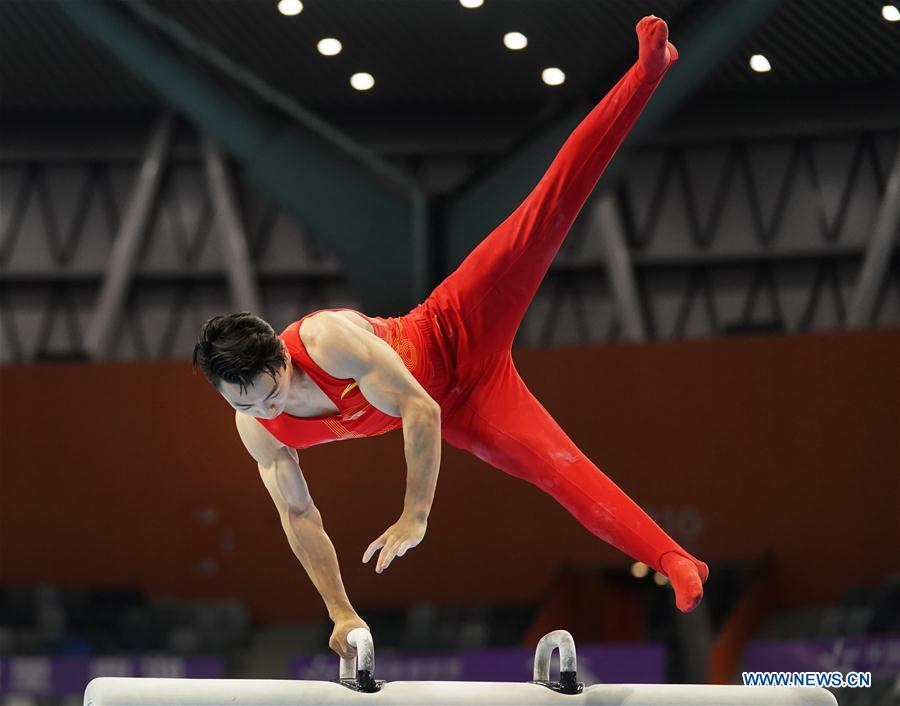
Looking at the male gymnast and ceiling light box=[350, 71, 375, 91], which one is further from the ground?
ceiling light box=[350, 71, 375, 91]

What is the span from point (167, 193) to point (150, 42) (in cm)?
367

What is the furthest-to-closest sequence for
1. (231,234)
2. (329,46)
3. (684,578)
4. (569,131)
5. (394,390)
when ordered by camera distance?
1. (231,234)
2. (329,46)
3. (569,131)
4. (684,578)
5. (394,390)

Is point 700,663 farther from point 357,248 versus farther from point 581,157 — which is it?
point 581,157

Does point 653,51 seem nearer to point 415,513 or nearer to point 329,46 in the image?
point 415,513

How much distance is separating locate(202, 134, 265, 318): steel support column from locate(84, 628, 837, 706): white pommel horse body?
9410 millimetres

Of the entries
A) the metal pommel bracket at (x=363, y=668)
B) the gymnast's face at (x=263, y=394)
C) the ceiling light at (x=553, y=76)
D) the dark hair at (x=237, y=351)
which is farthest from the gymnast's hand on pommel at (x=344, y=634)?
the ceiling light at (x=553, y=76)

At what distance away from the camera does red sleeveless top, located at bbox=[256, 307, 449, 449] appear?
11.1ft

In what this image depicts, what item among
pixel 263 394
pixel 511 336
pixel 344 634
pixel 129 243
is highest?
pixel 129 243

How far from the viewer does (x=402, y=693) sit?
10.2ft

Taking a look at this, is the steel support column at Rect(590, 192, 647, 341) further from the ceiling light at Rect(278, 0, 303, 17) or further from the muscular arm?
the muscular arm

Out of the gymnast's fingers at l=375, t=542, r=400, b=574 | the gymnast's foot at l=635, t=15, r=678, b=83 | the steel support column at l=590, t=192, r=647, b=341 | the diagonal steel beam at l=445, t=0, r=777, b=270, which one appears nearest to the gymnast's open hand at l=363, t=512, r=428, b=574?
the gymnast's fingers at l=375, t=542, r=400, b=574

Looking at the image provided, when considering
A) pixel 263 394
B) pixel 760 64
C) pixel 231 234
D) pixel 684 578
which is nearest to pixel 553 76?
pixel 760 64

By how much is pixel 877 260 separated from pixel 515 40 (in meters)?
4.09

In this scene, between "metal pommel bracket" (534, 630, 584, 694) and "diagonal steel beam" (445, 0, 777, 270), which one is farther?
"diagonal steel beam" (445, 0, 777, 270)
